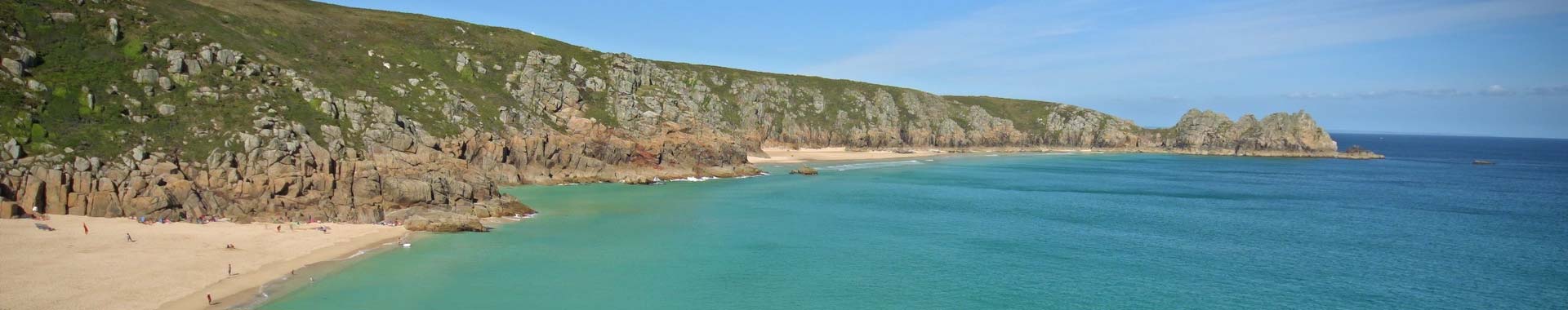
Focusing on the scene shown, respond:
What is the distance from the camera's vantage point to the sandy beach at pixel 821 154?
4663 inches

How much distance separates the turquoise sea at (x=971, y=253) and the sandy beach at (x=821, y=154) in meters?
37.3

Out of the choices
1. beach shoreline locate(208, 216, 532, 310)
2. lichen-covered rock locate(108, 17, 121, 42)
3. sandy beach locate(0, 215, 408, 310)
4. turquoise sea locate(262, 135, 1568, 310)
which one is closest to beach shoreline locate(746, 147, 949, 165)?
turquoise sea locate(262, 135, 1568, 310)

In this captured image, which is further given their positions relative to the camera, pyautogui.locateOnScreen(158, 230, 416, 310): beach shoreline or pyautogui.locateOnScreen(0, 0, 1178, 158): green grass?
pyautogui.locateOnScreen(0, 0, 1178, 158): green grass

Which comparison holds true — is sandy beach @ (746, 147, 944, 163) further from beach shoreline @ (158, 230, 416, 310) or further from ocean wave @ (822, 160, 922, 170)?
beach shoreline @ (158, 230, 416, 310)

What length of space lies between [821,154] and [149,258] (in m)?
104

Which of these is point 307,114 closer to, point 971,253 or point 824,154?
point 971,253

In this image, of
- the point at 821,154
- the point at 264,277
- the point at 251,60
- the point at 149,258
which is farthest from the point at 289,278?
the point at 821,154

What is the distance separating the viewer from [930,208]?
62.7 meters

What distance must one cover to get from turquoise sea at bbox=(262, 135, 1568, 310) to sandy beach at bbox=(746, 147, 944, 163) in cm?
3727

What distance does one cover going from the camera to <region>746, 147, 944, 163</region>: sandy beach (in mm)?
118450

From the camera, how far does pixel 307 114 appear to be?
53.5 meters

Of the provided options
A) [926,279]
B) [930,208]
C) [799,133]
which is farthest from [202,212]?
[799,133]

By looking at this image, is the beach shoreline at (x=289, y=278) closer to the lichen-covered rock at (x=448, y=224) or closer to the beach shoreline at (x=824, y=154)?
the lichen-covered rock at (x=448, y=224)

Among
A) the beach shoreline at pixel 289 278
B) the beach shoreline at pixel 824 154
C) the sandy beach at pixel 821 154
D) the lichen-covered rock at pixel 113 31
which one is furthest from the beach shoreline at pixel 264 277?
the sandy beach at pixel 821 154
